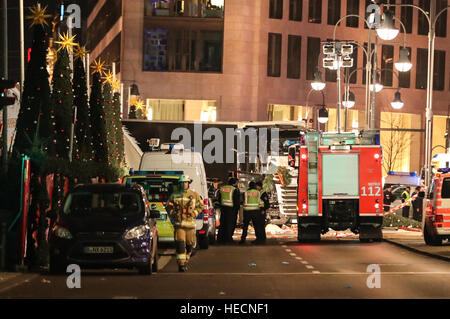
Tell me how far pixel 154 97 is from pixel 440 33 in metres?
25.1

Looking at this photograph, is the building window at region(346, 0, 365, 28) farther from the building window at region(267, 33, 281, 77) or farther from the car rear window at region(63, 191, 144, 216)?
the car rear window at region(63, 191, 144, 216)

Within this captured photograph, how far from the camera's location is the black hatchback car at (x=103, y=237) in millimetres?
18922

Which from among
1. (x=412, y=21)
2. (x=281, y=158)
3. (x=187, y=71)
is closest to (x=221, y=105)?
(x=187, y=71)

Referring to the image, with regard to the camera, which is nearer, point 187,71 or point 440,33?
point 187,71

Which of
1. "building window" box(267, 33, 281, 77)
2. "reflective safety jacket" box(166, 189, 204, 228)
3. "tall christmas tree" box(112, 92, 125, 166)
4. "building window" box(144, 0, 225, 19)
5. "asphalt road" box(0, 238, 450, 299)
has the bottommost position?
"asphalt road" box(0, 238, 450, 299)

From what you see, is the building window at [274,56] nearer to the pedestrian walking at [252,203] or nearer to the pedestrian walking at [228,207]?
the pedestrian walking at [228,207]

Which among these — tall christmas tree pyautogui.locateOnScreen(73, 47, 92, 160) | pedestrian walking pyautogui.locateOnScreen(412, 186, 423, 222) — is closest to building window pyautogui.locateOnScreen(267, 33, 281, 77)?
pedestrian walking pyautogui.locateOnScreen(412, 186, 423, 222)

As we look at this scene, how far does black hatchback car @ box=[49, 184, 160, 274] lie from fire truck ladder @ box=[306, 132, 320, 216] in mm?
12229

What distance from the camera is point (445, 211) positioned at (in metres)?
29.2

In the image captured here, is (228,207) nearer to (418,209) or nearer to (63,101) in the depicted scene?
(63,101)

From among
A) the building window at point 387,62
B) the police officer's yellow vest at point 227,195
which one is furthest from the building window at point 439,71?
the police officer's yellow vest at point 227,195

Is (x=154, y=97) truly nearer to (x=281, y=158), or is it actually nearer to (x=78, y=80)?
(x=281, y=158)

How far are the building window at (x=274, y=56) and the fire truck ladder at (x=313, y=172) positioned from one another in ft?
160

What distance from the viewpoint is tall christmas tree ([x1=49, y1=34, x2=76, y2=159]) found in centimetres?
2934
